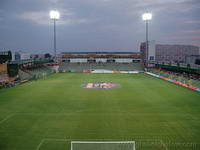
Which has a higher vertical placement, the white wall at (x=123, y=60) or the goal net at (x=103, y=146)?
the white wall at (x=123, y=60)

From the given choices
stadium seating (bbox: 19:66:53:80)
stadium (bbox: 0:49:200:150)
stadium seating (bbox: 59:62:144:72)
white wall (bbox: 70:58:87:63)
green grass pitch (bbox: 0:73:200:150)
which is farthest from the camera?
white wall (bbox: 70:58:87:63)

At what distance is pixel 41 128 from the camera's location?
44.1 ft

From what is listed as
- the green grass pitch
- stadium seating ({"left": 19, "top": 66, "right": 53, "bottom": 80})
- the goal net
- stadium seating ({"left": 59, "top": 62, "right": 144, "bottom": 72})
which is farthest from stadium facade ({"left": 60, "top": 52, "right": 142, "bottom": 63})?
the goal net

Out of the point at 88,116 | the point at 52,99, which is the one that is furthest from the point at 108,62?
the point at 88,116

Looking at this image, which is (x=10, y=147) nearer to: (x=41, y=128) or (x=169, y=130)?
(x=41, y=128)

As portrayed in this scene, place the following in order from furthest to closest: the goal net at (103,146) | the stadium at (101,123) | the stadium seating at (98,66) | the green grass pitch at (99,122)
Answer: the stadium seating at (98,66), the green grass pitch at (99,122), the stadium at (101,123), the goal net at (103,146)

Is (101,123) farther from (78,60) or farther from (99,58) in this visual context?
(99,58)

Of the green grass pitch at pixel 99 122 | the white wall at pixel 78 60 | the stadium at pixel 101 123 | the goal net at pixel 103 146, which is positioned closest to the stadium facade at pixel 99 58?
the white wall at pixel 78 60

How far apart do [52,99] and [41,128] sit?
9466 millimetres

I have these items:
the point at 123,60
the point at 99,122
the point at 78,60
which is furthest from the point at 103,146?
the point at 123,60

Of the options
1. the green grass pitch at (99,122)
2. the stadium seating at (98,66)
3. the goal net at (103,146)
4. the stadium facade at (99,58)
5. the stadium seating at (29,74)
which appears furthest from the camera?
the stadium facade at (99,58)

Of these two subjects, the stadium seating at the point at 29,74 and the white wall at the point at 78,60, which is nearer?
the stadium seating at the point at 29,74

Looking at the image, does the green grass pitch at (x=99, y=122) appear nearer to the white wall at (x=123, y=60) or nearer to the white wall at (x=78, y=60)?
the white wall at (x=78, y=60)

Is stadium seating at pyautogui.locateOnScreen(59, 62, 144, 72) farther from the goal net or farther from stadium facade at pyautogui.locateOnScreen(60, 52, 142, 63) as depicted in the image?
the goal net
